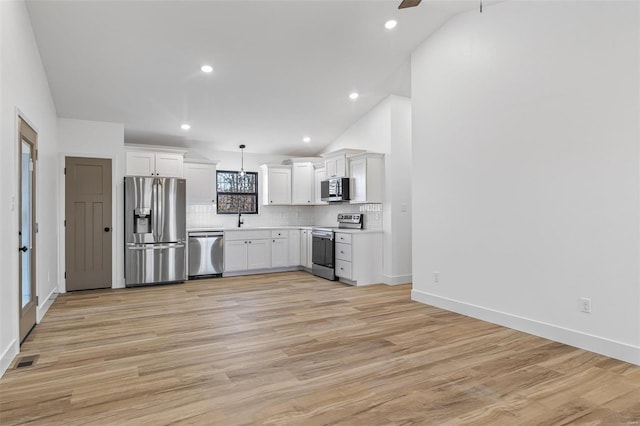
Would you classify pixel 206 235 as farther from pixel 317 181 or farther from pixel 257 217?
pixel 317 181

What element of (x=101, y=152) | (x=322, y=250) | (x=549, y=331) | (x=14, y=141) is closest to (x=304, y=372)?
(x=549, y=331)

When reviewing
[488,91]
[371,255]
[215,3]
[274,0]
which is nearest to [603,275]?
[488,91]

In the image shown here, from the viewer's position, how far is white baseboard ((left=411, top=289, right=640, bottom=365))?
3031mm

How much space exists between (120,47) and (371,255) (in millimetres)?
4547

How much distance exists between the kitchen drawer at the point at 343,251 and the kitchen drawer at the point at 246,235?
64.1 inches

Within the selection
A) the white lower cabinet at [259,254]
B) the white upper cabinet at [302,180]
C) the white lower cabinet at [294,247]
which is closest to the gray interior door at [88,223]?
the white lower cabinet at [259,254]

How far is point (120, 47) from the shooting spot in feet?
14.2

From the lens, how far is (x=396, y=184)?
621cm

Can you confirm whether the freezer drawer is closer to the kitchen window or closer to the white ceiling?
the kitchen window

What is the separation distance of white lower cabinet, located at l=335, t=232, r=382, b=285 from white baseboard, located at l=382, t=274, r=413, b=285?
12 cm

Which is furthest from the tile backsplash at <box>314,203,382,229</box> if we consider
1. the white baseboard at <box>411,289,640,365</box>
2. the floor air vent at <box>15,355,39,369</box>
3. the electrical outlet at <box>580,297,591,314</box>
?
the floor air vent at <box>15,355,39,369</box>

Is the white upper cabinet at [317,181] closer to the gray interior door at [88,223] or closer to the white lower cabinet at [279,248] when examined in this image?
the white lower cabinet at [279,248]

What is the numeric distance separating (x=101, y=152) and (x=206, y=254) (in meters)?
2.39

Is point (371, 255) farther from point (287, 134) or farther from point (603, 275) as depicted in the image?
point (603, 275)
